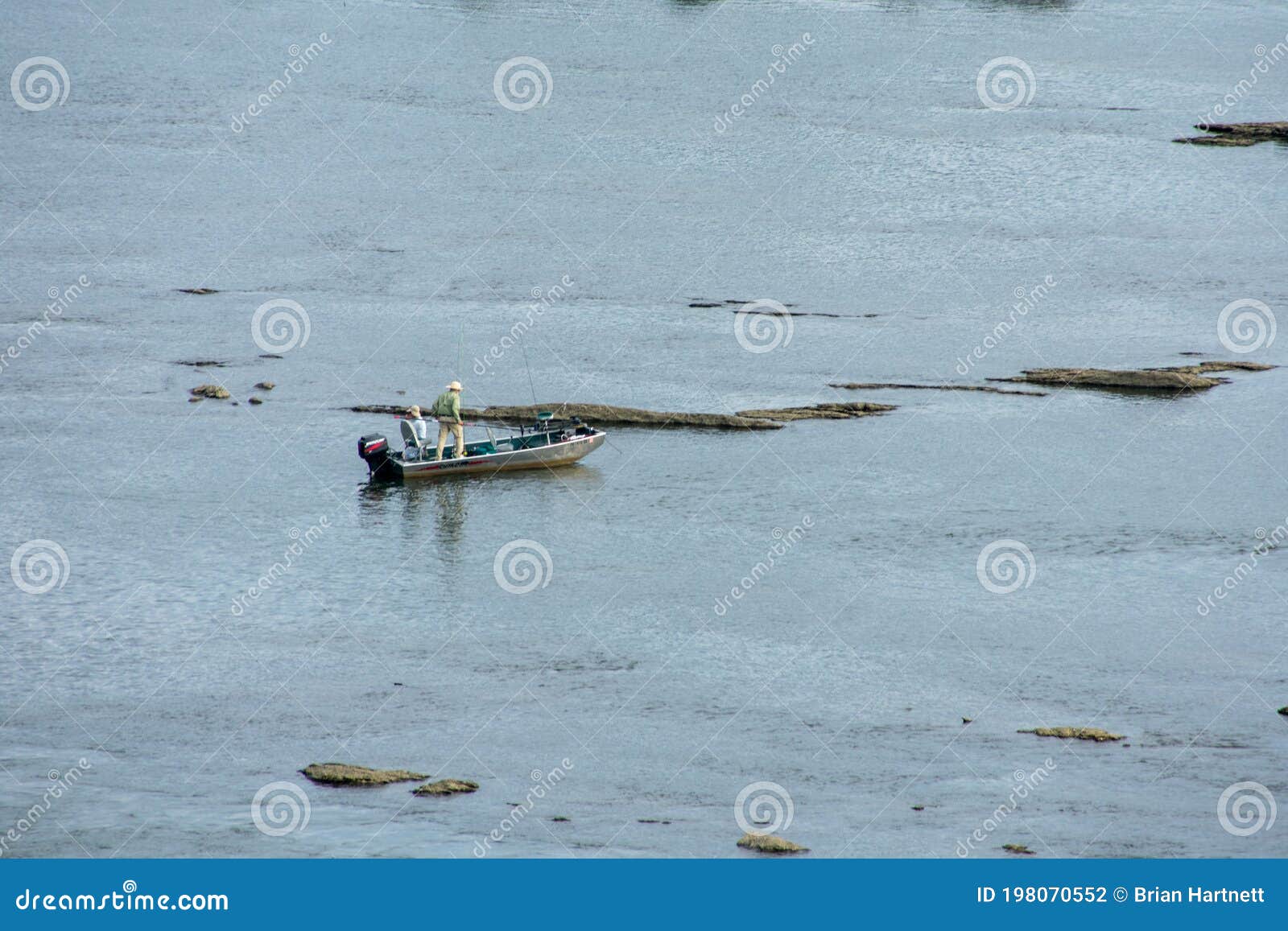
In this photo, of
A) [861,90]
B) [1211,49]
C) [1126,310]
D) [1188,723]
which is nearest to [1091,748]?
[1188,723]

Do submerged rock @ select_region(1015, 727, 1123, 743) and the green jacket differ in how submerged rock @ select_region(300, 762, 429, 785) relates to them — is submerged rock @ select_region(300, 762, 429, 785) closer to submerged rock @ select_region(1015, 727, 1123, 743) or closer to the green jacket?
submerged rock @ select_region(1015, 727, 1123, 743)

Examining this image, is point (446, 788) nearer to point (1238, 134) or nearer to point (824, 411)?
point (824, 411)

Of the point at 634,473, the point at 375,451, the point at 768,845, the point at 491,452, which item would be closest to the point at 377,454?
the point at 375,451

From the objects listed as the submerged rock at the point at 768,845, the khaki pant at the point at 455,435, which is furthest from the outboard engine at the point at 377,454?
the submerged rock at the point at 768,845

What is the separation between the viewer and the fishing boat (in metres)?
28.8

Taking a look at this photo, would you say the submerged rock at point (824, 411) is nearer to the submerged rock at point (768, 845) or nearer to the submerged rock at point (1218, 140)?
the submerged rock at point (768, 845)

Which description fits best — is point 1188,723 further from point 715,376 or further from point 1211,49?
point 1211,49

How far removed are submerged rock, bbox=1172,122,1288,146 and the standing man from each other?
36.9 meters

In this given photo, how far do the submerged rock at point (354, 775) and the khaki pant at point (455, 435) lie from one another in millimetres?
11800

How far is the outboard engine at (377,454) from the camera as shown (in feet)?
93.6

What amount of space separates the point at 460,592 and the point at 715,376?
1212cm

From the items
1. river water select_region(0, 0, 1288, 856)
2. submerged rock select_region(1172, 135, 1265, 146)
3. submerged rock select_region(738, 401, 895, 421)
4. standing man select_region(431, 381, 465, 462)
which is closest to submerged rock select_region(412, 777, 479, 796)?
river water select_region(0, 0, 1288, 856)

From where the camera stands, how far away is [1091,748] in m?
19.1

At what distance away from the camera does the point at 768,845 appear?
16.0 metres
